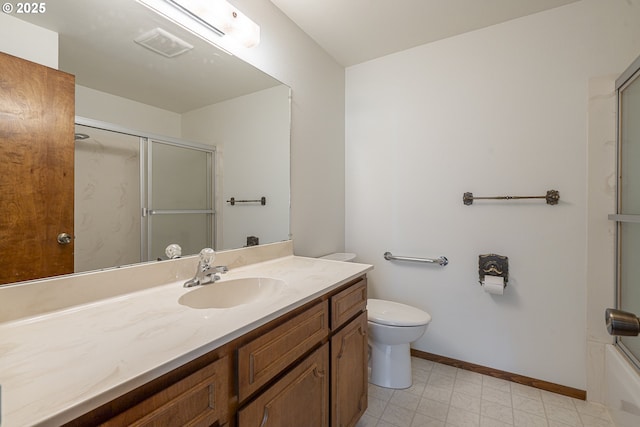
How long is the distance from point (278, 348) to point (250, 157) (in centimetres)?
104

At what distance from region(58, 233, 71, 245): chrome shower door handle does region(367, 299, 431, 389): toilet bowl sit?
4.92ft

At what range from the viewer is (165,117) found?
3.74ft

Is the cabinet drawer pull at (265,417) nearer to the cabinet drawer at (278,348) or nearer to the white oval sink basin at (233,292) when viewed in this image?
the cabinet drawer at (278,348)

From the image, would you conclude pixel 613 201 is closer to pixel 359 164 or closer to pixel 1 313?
pixel 359 164

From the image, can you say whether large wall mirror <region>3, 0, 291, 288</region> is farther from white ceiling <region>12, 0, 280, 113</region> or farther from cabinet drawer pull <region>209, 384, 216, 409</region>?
cabinet drawer pull <region>209, 384, 216, 409</region>

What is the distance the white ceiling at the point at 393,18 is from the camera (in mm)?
1639

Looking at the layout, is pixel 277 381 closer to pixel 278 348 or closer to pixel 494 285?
pixel 278 348

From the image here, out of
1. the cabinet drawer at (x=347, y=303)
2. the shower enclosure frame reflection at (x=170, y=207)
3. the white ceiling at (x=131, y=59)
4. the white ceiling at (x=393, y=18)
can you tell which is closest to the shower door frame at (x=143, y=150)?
the shower enclosure frame reflection at (x=170, y=207)

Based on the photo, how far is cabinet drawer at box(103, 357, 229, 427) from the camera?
0.51 meters

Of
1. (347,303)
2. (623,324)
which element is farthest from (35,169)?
(623,324)

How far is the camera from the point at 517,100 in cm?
177

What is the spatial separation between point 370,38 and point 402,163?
927 millimetres

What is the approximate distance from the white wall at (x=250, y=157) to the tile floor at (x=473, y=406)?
1.18m

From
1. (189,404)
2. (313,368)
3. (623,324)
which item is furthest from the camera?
(313,368)
